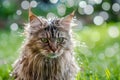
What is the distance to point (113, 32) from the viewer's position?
45.6 feet

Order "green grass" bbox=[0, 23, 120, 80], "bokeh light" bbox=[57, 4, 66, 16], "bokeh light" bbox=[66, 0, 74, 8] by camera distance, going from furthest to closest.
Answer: "bokeh light" bbox=[66, 0, 74, 8] → "bokeh light" bbox=[57, 4, 66, 16] → "green grass" bbox=[0, 23, 120, 80]

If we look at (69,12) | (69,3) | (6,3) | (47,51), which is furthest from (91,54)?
(6,3)

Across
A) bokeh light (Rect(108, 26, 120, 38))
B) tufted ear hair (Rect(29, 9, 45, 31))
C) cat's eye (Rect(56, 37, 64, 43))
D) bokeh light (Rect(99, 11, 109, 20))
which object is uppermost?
tufted ear hair (Rect(29, 9, 45, 31))

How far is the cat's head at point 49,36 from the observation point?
5.04 m

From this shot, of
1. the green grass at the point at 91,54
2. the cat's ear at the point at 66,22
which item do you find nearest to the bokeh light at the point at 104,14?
the green grass at the point at 91,54

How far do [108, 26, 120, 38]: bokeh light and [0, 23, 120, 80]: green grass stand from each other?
0.13 m

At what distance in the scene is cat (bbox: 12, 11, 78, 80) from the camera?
508 centimetres

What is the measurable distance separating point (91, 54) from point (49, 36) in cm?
457

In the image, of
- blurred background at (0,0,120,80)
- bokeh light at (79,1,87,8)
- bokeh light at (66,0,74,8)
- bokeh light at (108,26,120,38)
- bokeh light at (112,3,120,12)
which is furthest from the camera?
bokeh light at (112,3,120,12)

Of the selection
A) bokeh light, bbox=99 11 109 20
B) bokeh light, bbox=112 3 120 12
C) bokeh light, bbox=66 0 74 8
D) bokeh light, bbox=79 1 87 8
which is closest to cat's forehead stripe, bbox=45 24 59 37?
bokeh light, bbox=79 1 87 8

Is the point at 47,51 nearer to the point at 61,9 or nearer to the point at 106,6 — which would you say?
the point at 61,9

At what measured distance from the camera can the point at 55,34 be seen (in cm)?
512

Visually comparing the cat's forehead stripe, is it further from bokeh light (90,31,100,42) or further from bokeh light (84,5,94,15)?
bokeh light (84,5,94,15)

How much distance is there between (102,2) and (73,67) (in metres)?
16.6
